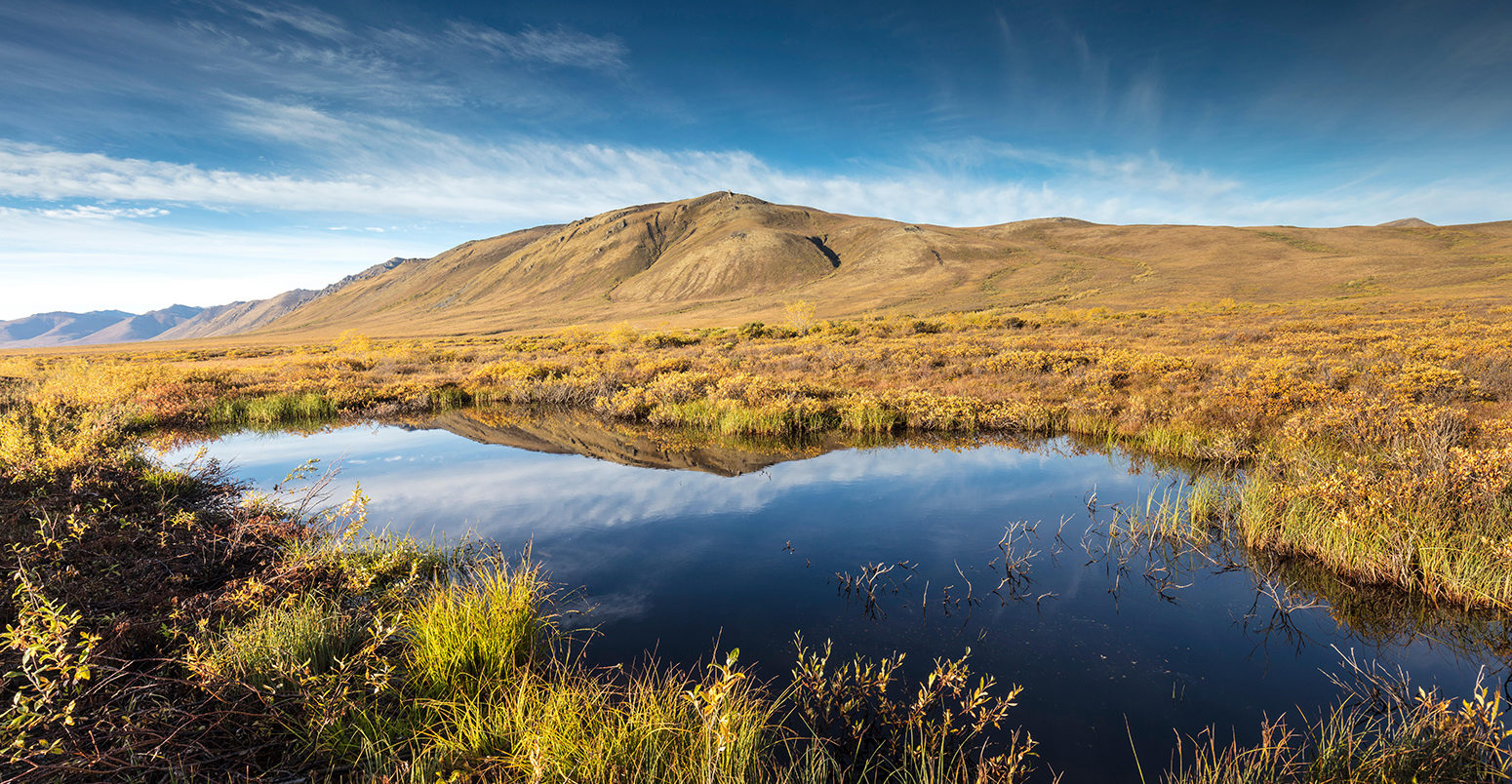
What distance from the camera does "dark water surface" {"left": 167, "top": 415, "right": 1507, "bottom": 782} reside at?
206 inches

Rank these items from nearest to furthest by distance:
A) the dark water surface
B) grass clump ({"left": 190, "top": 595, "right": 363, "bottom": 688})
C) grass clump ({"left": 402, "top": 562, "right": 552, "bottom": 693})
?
grass clump ({"left": 190, "top": 595, "right": 363, "bottom": 688}), grass clump ({"left": 402, "top": 562, "right": 552, "bottom": 693}), the dark water surface

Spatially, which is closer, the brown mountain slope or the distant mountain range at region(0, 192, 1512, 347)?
the distant mountain range at region(0, 192, 1512, 347)

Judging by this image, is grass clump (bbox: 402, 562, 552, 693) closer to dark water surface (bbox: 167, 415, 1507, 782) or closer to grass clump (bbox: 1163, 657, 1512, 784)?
dark water surface (bbox: 167, 415, 1507, 782)

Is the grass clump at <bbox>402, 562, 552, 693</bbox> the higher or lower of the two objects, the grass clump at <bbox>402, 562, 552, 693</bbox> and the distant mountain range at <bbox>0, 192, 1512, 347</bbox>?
the lower

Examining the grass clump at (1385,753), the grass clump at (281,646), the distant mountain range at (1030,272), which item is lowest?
the grass clump at (1385,753)

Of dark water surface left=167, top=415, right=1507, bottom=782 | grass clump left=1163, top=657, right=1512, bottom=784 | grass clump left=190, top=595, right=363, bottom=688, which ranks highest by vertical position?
grass clump left=190, top=595, right=363, bottom=688

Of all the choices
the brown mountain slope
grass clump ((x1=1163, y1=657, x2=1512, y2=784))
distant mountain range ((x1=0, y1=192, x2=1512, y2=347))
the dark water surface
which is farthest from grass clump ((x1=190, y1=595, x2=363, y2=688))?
the brown mountain slope

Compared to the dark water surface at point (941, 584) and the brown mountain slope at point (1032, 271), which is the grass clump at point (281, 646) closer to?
the dark water surface at point (941, 584)

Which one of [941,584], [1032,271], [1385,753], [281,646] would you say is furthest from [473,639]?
[1032,271]

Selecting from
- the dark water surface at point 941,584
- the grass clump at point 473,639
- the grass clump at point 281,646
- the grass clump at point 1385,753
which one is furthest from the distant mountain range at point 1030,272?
the grass clump at point 281,646

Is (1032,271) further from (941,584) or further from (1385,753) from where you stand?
(1385,753)

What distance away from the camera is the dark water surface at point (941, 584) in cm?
523

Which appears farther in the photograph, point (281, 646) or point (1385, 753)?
point (281, 646)

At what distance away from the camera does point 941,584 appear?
735 cm
